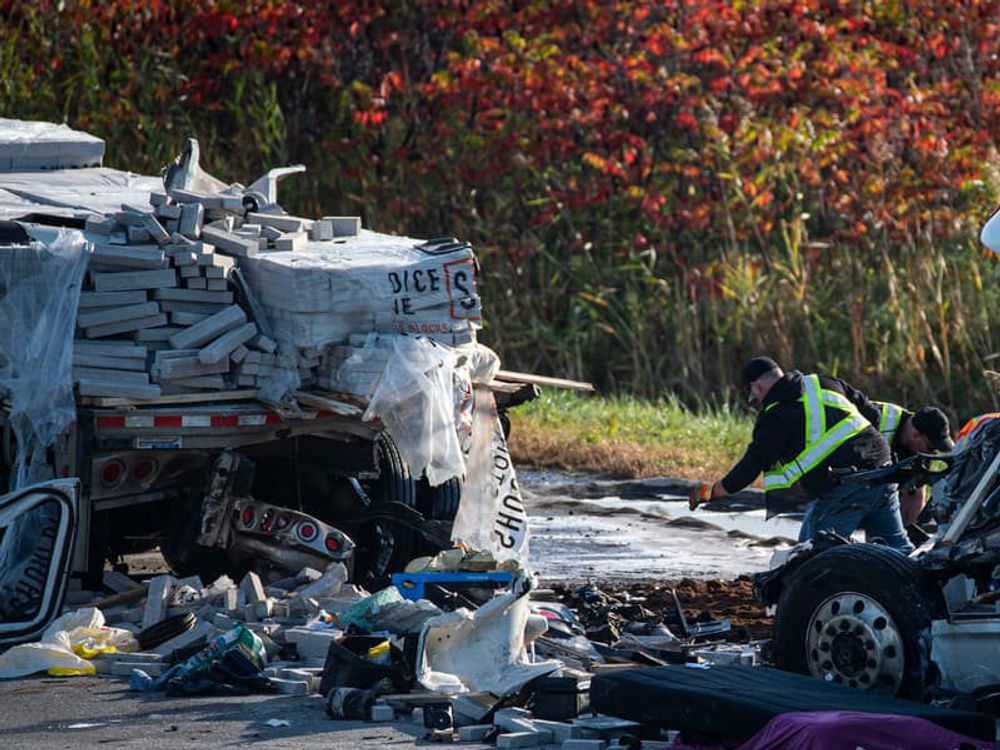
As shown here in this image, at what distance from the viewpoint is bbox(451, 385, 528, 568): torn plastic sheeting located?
11914 mm

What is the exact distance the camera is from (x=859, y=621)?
318 inches

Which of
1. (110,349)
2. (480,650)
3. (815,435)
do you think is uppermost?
(110,349)

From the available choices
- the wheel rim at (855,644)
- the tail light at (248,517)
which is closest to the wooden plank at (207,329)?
the tail light at (248,517)

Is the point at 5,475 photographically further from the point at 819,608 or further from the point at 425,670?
the point at 819,608

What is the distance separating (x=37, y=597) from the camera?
9742 mm

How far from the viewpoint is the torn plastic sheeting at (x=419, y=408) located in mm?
10734

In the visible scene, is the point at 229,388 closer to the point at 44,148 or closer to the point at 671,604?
the point at 671,604

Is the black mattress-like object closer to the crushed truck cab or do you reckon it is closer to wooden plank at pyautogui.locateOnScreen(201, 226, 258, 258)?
the crushed truck cab

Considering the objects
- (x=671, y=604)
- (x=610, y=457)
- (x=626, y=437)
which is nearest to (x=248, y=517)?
(x=671, y=604)

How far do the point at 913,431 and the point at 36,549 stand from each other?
188 inches

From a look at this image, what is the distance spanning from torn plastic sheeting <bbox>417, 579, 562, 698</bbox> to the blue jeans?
2309 millimetres

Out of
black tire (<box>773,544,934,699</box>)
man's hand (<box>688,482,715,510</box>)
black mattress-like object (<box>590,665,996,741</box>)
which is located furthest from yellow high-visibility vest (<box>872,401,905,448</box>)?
black mattress-like object (<box>590,665,996,741</box>)

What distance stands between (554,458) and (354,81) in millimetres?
8185

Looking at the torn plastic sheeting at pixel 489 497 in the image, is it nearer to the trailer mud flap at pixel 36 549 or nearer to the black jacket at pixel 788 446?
the black jacket at pixel 788 446
